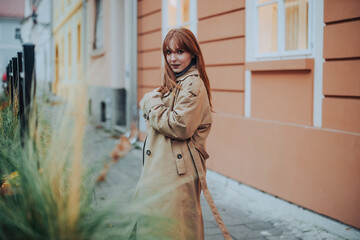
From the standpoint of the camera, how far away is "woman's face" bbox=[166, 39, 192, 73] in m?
2.25

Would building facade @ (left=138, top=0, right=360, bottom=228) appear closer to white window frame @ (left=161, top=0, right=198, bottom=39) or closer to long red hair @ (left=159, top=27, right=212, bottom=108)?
white window frame @ (left=161, top=0, right=198, bottom=39)

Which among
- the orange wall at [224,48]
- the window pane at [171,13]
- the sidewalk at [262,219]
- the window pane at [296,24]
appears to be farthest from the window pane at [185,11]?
the sidewalk at [262,219]

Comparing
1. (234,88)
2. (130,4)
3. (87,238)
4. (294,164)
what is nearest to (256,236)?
(294,164)

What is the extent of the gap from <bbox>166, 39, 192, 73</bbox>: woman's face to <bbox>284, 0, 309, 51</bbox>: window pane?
2.34m

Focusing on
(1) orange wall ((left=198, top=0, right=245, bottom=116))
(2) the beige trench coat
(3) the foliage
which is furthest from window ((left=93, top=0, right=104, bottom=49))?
(3) the foliage

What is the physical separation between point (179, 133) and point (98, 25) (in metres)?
10.0

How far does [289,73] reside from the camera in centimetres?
422

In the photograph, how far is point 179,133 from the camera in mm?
2123

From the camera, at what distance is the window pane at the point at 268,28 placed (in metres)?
4.66

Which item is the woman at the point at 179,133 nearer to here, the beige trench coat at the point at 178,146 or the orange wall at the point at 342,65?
the beige trench coat at the point at 178,146

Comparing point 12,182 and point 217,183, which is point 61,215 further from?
point 217,183

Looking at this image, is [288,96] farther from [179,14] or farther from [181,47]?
[179,14]

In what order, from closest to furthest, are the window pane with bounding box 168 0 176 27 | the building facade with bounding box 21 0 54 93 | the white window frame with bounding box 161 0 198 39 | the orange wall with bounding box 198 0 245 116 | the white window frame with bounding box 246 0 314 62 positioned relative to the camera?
the white window frame with bounding box 246 0 314 62 < the orange wall with bounding box 198 0 245 116 < the white window frame with bounding box 161 0 198 39 < the window pane with bounding box 168 0 176 27 < the building facade with bounding box 21 0 54 93

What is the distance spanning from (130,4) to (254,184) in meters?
5.27
